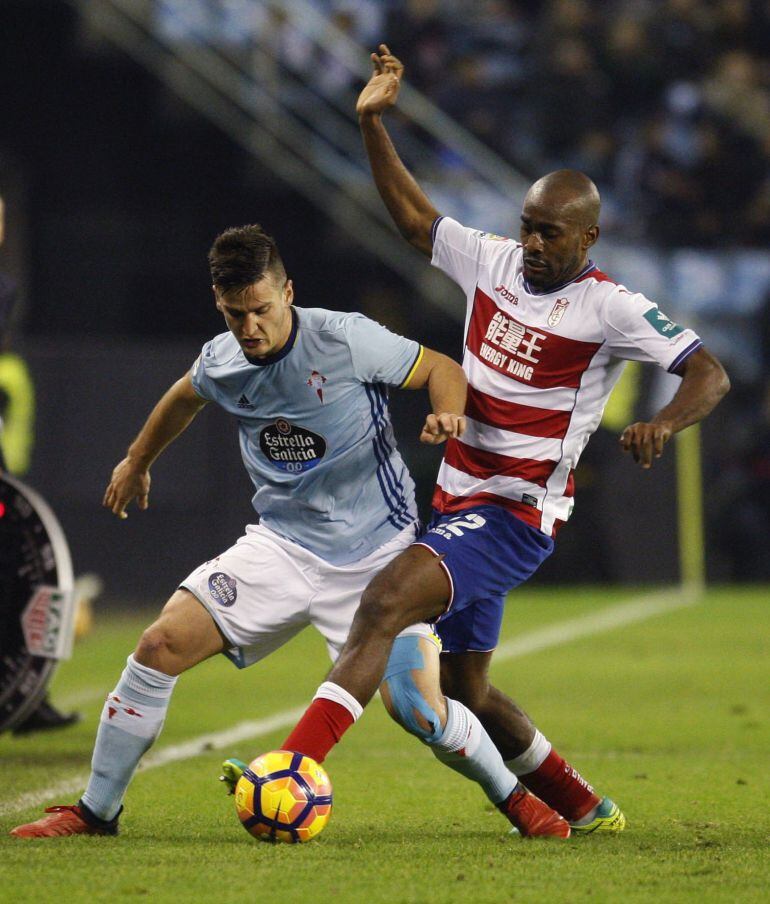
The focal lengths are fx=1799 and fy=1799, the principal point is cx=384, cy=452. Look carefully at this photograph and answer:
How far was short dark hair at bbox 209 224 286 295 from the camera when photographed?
493 centimetres

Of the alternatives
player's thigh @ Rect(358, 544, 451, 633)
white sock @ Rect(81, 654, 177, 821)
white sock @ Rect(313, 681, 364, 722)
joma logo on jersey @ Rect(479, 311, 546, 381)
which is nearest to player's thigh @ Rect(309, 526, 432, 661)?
player's thigh @ Rect(358, 544, 451, 633)

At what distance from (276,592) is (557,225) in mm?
1362

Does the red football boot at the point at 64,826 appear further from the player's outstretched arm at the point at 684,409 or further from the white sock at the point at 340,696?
the player's outstretched arm at the point at 684,409

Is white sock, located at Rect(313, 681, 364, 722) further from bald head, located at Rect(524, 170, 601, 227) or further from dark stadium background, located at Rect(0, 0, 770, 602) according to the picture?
dark stadium background, located at Rect(0, 0, 770, 602)

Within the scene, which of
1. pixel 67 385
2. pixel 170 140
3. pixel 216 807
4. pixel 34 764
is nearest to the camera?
pixel 216 807

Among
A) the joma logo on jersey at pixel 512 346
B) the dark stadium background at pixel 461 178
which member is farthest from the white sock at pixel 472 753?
the dark stadium background at pixel 461 178

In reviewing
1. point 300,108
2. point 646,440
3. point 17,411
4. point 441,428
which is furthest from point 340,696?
point 300,108

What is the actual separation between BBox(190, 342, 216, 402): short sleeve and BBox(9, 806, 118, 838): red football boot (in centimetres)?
123

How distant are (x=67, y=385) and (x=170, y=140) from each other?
4576 millimetres

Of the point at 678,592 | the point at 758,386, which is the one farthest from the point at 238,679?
the point at 758,386

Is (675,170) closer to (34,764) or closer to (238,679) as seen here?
(238,679)

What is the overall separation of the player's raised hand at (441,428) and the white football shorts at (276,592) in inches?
21.7

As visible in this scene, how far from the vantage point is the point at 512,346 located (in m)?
5.45

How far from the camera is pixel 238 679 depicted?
967 cm
